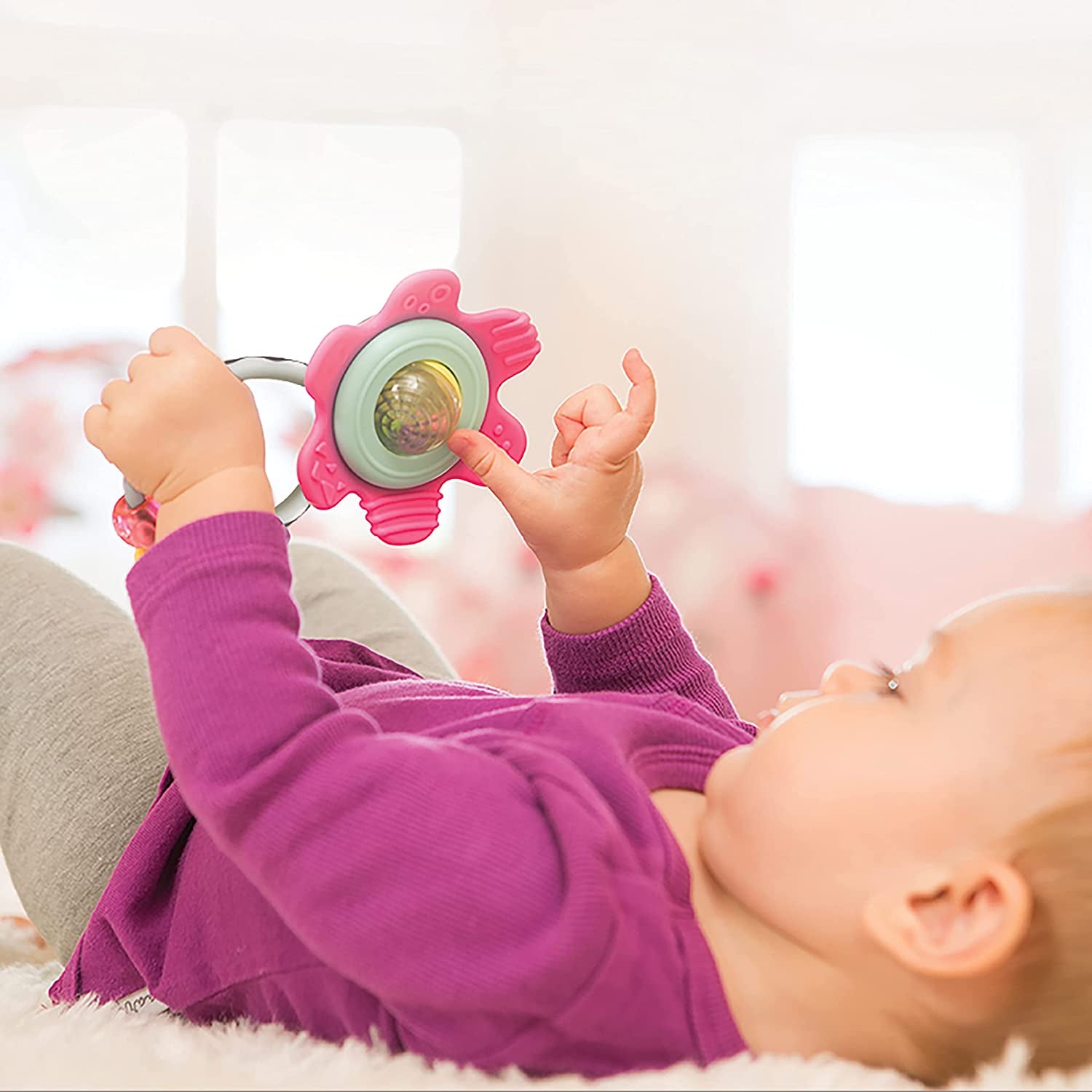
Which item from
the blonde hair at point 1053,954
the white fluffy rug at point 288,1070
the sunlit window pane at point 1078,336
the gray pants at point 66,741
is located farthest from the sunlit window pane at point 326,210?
the blonde hair at point 1053,954

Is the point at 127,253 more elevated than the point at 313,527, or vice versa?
the point at 127,253

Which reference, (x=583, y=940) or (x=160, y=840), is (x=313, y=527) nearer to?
(x=160, y=840)

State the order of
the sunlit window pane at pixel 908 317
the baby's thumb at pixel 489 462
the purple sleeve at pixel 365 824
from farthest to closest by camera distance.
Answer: the sunlit window pane at pixel 908 317 → the baby's thumb at pixel 489 462 → the purple sleeve at pixel 365 824

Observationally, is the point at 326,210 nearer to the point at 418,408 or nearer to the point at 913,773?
the point at 418,408

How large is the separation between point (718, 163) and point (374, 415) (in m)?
2.12

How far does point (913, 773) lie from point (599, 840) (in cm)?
15

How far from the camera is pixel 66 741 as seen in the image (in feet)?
2.93

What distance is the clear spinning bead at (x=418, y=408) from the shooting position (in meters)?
0.76

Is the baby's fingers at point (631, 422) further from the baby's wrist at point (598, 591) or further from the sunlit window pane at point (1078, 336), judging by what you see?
the sunlit window pane at point (1078, 336)

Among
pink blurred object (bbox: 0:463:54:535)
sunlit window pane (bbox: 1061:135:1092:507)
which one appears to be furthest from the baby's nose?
pink blurred object (bbox: 0:463:54:535)

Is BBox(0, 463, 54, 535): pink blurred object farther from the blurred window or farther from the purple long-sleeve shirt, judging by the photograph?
the purple long-sleeve shirt

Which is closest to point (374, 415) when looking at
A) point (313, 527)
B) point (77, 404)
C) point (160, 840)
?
point (160, 840)

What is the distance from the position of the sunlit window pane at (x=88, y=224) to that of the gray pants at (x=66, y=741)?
67.6 inches

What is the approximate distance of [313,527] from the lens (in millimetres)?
2602
